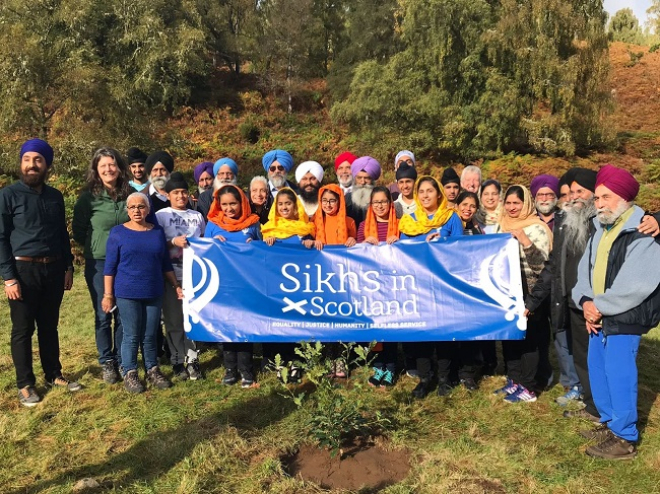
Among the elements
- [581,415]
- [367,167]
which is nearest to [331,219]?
[367,167]

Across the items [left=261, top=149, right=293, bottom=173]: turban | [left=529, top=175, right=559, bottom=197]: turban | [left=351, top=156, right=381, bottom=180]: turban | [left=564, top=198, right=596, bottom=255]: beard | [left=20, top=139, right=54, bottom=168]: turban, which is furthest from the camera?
[left=261, top=149, right=293, bottom=173]: turban

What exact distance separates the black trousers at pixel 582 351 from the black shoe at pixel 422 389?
1288 millimetres

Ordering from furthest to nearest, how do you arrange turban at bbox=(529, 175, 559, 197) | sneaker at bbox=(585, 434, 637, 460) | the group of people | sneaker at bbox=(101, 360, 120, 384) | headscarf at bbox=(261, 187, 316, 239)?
sneaker at bbox=(101, 360, 120, 384) < headscarf at bbox=(261, 187, 316, 239) < turban at bbox=(529, 175, 559, 197) < the group of people < sneaker at bbox=(585, 434, 637, 460)

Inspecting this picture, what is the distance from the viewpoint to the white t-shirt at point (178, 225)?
4809 millimetres

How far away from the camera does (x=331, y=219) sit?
479cm

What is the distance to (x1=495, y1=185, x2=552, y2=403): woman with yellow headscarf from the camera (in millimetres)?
4230

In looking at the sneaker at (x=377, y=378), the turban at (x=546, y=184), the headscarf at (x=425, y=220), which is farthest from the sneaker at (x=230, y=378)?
the turban at (x=546, y=184)

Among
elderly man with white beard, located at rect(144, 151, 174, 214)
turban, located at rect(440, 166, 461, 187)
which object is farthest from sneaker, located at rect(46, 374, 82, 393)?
turban, located at rect(440, 166, 461, 187)

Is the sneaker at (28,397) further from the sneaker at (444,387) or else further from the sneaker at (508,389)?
the sneaker at (508,389)

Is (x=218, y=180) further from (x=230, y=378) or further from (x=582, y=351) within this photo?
(x=582, y=351)

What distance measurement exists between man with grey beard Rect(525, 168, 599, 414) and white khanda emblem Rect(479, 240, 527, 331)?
11 cm

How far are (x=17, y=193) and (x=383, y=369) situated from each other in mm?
3649

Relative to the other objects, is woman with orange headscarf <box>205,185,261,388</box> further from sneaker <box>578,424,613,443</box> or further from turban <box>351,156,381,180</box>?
sneaker <box>578,424,613,443</box>

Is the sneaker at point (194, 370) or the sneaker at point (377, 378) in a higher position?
the sneaker at point (194, 370)
